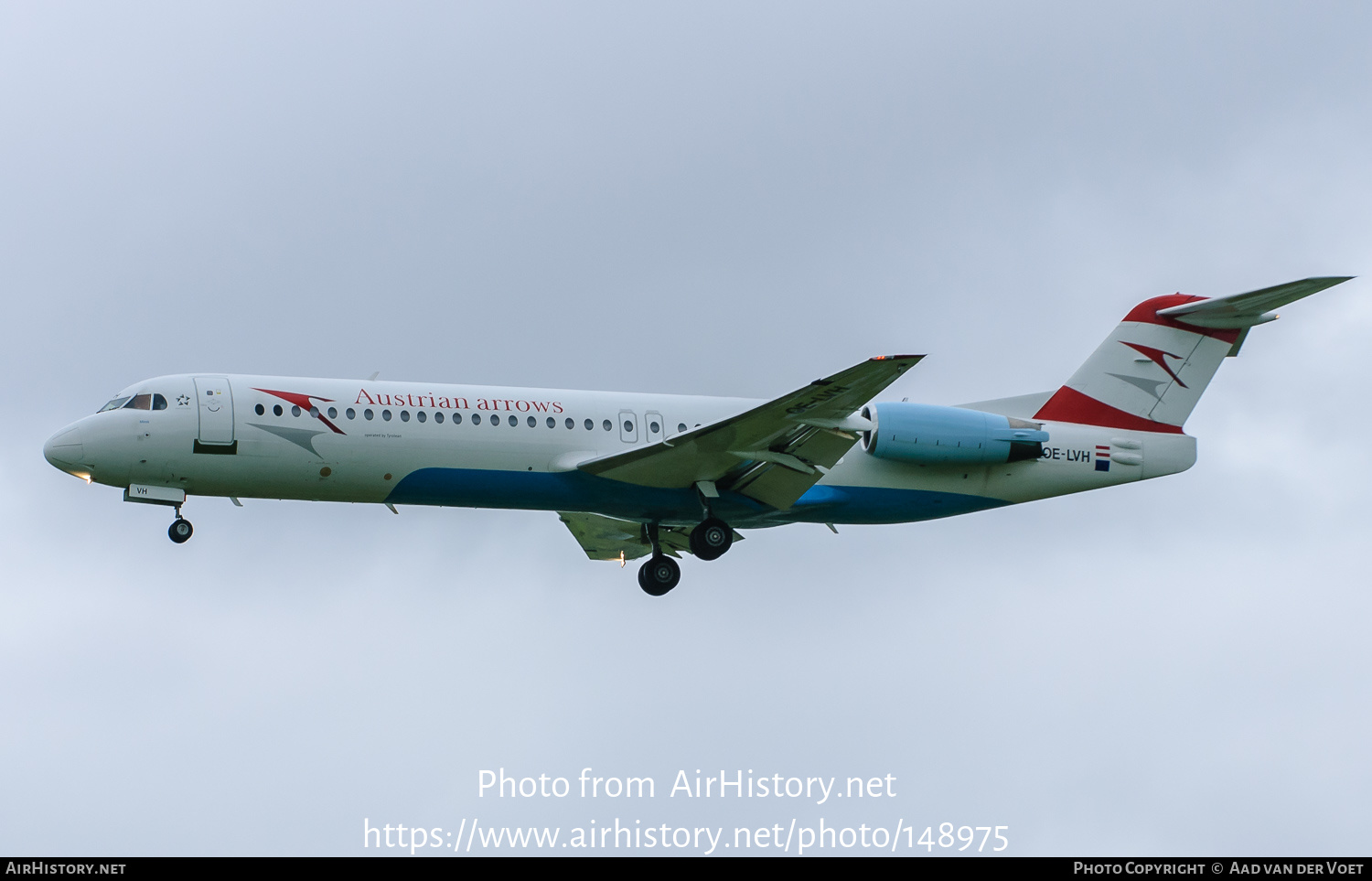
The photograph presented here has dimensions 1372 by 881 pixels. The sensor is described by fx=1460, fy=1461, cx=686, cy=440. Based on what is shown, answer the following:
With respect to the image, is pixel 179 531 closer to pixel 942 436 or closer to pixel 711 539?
pixel 711 539

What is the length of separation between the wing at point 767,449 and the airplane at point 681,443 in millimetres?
39

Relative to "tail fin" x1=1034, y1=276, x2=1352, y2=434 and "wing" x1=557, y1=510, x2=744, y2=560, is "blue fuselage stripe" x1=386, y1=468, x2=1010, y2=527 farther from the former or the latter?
"tail fin" x1=1034, y1=276, x2=1352, y2=434

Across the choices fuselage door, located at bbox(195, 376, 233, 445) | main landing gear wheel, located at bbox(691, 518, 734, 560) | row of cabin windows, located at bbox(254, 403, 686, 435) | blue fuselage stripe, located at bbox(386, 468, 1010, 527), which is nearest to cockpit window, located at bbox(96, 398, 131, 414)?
fuselage door, located at bbox(195, 376, 233, 445)

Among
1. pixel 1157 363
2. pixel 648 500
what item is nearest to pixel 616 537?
pixel 648 500

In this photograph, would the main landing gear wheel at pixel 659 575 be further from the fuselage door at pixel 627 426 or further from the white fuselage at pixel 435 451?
the fuselage door at pixel 627 426

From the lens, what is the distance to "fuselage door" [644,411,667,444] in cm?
2728

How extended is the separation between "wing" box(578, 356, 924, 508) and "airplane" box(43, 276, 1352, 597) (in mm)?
39

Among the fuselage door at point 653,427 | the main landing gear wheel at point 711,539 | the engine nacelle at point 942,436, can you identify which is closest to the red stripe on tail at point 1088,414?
the engine nacelle at point 942,436

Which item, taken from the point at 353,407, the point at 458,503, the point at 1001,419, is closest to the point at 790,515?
the point at 1001,419

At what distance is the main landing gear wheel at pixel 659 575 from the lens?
2967 cm

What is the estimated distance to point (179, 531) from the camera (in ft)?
82.9

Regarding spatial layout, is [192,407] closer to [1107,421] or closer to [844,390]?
[844,390]

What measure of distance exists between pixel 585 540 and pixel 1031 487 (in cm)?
956

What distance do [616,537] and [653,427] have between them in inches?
186
